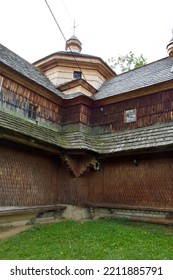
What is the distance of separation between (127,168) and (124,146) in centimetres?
96

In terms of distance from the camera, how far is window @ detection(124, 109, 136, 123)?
A: 425 inches

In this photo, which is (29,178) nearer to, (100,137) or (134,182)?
(100,137)

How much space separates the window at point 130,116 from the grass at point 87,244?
4.77 m

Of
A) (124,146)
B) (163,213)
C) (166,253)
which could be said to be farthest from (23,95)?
(166,253)

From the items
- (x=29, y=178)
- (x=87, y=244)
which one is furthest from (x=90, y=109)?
(x=87, y=244)

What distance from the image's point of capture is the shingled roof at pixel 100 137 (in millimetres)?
8584

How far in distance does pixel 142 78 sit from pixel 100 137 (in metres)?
3.69

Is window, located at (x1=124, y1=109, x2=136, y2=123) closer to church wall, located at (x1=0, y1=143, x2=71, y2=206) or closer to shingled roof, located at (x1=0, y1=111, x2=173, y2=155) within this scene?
shingled roof, located at (x1=0, y1=111, x2=173, y2=155)

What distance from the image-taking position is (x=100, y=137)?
1131 centimetres

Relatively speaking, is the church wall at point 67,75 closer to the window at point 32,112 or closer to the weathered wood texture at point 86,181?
the window at point 32,112

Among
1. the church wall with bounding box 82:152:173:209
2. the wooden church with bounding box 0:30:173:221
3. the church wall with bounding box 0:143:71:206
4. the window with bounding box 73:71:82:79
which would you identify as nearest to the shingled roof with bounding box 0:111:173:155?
the wooden church with bounding box 0:30:173:221

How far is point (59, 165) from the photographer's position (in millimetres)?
10914

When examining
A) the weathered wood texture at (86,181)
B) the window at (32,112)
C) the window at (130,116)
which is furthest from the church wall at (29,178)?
the window at (130,116)

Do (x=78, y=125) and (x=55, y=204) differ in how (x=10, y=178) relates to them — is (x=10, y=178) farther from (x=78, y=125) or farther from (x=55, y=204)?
(x=78, y=125)
